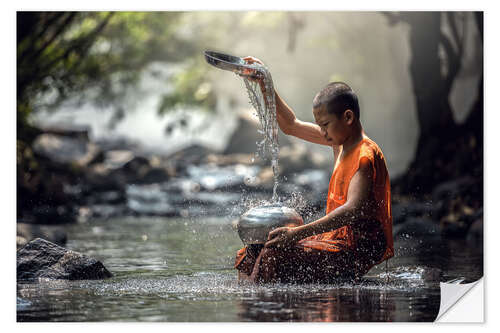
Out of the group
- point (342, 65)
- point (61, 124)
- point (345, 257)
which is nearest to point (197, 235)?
point (345, 257)

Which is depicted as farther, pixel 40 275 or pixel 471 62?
pixel 471 62

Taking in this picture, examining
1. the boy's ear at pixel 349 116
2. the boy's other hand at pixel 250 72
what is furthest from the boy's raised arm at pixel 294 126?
the boy's ear at pixel 349 116

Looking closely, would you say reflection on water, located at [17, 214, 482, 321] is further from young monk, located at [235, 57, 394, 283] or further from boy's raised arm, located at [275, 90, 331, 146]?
boy's raised arm, located at [275, 90, 331, 146]

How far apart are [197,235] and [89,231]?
5.28 ft

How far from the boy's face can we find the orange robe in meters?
0.11

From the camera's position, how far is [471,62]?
12.0 meters

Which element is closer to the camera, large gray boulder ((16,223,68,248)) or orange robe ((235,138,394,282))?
orange robe ((235,138,394,282))

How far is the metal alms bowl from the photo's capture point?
4.66 metres

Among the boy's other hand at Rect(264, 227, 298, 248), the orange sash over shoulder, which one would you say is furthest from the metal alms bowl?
the orange sash over shoulder

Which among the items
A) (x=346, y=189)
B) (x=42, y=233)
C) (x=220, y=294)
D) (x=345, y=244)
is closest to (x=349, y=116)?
(x=346, y=189)

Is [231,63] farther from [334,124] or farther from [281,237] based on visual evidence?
[281,237]

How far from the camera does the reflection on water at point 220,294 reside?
14.3 feet

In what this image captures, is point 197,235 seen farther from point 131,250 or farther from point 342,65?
point 342,65

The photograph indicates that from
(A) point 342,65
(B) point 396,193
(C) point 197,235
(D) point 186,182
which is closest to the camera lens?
(C) point 197,235
